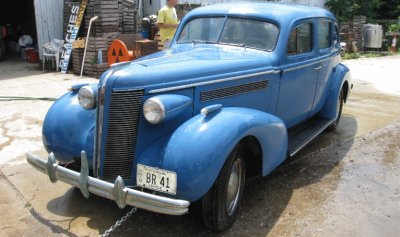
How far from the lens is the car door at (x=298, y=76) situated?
4.15 metres

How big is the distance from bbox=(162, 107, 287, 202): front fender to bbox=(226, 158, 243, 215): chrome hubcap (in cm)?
31

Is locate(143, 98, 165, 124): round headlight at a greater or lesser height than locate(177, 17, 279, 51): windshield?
lesser

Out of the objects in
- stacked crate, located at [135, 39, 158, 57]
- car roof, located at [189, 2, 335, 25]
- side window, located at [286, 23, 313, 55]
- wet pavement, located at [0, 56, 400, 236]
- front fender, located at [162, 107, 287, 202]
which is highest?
car roof, located at [189, 2, 335, 25]

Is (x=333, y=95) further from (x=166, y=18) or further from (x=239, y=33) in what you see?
(x=166, y=18)

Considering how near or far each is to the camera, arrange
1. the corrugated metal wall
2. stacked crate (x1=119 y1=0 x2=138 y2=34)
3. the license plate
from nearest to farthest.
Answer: the license plate, stacked crate (x1=119 y1=0 x2=138 y2=34), the corrugated metal wall

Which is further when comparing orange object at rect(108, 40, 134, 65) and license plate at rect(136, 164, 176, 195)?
orange object at rect(108, 40, 134, 65)

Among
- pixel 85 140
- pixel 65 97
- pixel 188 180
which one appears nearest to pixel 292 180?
pixel 188 180

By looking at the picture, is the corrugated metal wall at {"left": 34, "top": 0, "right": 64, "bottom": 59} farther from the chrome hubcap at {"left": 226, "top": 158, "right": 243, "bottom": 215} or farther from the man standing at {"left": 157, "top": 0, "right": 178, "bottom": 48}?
the chrome hubcap at {"left": 226, "top": 158, "right": 243, "bottom": 215}

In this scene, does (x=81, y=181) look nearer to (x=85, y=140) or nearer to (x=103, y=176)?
(x=103, y=176)

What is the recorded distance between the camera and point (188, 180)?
8.73ft

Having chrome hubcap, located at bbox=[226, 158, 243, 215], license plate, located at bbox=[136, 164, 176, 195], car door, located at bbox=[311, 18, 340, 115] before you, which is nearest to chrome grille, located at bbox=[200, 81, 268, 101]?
chrome hubcap, located at bbox=[226, 158, 243, 215]

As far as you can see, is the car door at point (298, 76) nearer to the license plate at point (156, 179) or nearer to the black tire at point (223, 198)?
the black tire at point (223, 198)

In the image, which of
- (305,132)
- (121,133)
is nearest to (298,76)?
(305,132)

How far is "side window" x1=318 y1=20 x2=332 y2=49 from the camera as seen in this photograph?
494 cm
